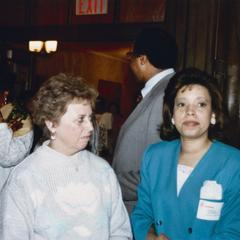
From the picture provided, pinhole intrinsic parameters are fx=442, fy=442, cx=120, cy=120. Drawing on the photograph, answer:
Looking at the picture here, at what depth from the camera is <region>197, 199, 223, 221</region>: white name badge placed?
75.7 inches

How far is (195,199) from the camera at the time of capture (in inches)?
77.8

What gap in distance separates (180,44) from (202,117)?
1802 mm

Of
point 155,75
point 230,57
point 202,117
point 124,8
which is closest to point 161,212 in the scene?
point 202,117

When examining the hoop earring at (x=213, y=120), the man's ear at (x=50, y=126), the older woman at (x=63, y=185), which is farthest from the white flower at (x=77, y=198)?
the hoop earring at (x=213, y=120)

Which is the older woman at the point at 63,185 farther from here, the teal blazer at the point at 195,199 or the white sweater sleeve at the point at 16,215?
the teal blazer at the point at 195,199

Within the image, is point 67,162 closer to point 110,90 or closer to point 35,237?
point 35,237

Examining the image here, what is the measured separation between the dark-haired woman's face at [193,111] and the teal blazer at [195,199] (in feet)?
0.37

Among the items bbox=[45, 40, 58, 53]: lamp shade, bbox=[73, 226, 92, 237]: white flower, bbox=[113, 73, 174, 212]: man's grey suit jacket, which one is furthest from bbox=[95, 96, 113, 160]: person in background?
bbox=[73, 226, 92, 237]: white flower

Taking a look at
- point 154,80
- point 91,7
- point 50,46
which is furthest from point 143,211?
point 50,46

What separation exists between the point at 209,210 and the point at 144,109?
812 mm

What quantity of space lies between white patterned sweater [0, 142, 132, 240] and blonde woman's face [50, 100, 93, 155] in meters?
0.05

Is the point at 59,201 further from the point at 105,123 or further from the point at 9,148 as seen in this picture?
the point at 105,123

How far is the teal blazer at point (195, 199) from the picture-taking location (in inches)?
76.4

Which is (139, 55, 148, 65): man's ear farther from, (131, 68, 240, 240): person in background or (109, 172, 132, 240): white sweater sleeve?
(109, 172, 132, 240): white sweater sleeve
